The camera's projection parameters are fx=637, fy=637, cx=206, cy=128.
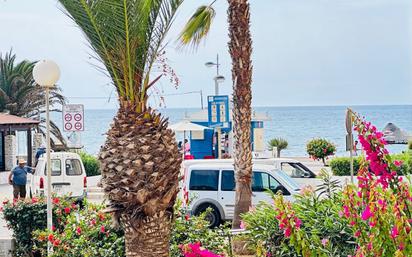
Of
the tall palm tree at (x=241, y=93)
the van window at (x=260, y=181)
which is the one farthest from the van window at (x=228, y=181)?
the tall palm tree at (x=241, y=93)

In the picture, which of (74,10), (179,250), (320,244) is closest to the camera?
(320,244)

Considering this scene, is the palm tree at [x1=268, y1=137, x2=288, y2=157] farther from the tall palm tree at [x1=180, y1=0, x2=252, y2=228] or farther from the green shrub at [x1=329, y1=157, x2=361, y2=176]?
the tall palm tree at [x1=180, y1=0, x2=252, y2=228]

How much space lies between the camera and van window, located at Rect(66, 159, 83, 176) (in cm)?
1936

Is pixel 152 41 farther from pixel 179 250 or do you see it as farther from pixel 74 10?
pixel 179 250

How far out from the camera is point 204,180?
52.6 feet

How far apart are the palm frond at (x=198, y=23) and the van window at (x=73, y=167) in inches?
267

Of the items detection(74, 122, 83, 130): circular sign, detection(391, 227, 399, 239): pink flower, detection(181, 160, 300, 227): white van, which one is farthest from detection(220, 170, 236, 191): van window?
detection(391, 227, 399, 239): pink flower

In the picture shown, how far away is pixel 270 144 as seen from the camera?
40.3 metres

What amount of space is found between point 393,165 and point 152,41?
Answer: 2.99 m

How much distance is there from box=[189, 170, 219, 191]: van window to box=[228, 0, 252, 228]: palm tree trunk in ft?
11.8

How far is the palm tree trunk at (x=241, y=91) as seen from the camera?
12.1 meters

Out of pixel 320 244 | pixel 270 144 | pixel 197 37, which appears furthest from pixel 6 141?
pixel 320 244

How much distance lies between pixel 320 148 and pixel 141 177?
88.2 ft

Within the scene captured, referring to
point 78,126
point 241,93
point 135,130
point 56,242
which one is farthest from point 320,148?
point 135,130
